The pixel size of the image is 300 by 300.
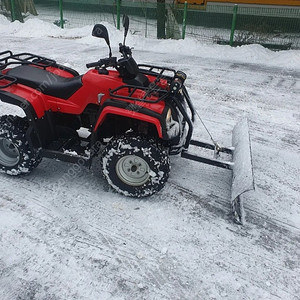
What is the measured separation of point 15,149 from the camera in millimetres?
3391

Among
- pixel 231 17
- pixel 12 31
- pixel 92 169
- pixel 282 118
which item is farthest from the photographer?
pixel 12 31

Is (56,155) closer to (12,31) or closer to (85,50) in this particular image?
(85,50)

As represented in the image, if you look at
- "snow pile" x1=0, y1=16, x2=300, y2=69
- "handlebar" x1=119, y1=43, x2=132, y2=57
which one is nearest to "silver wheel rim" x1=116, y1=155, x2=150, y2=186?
"handlebar" x1=119, y1=43, x2=132, y2=57

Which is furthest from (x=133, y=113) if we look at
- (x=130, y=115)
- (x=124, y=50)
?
(x=124, y=50)

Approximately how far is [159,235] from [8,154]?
1900 mm

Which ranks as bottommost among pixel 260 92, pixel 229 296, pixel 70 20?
pixel 229 296

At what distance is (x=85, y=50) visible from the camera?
29.3 ft

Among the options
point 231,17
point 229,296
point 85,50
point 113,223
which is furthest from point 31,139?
point 231,17

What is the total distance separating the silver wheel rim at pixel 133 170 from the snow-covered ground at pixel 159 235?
0.21 m

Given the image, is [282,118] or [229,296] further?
[282,118]

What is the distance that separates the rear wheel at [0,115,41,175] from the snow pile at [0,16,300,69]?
22.0 feet

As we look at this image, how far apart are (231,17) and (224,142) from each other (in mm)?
7822

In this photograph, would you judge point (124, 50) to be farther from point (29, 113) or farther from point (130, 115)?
point (29, 113)

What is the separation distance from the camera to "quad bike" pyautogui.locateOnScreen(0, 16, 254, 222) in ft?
9.59
